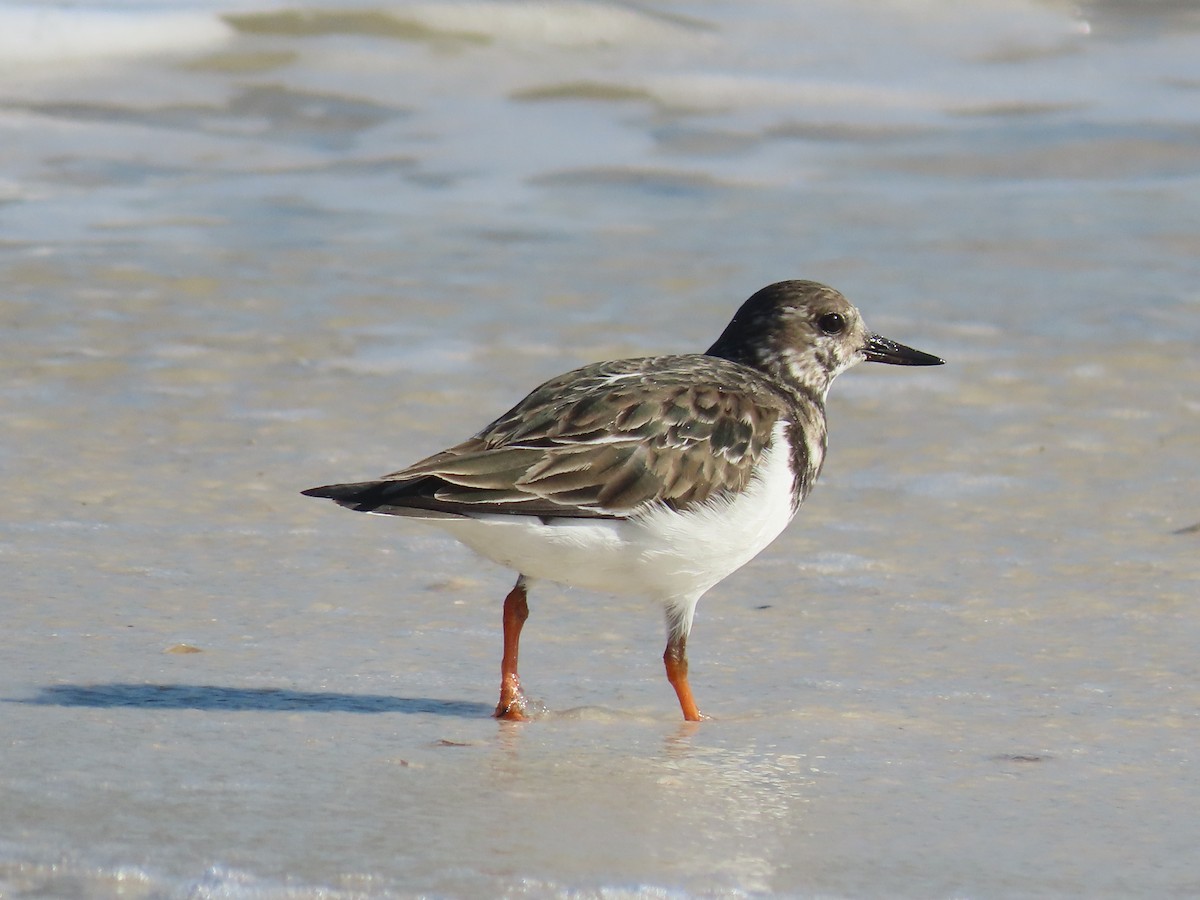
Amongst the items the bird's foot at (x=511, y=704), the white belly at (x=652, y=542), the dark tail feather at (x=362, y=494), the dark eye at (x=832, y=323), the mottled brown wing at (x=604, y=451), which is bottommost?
the bird's foot at (x=511, y=704)

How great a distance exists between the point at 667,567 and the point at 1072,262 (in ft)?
17.3

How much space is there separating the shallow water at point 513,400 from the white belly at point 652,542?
11.1 inches

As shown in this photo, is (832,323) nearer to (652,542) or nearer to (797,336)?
(797,336)

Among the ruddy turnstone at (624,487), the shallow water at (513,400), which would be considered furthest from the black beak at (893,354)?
the ruddy turnstone at (624,487)

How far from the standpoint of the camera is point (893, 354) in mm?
5594

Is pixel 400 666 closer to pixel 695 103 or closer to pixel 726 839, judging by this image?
pixel 726 839

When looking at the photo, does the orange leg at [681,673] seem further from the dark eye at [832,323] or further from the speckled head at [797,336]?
the dark eye at [832,323]

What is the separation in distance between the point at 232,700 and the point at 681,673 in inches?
39.6

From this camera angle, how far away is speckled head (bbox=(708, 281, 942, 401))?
5254 mm

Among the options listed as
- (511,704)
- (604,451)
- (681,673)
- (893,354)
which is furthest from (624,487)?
(893,354)

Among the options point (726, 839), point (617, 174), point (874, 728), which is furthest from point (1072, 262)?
point (726, 839)

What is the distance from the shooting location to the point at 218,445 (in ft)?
21.1

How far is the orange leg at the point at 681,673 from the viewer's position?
4.31m

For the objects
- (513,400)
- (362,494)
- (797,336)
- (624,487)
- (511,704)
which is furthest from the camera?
(513,400)
